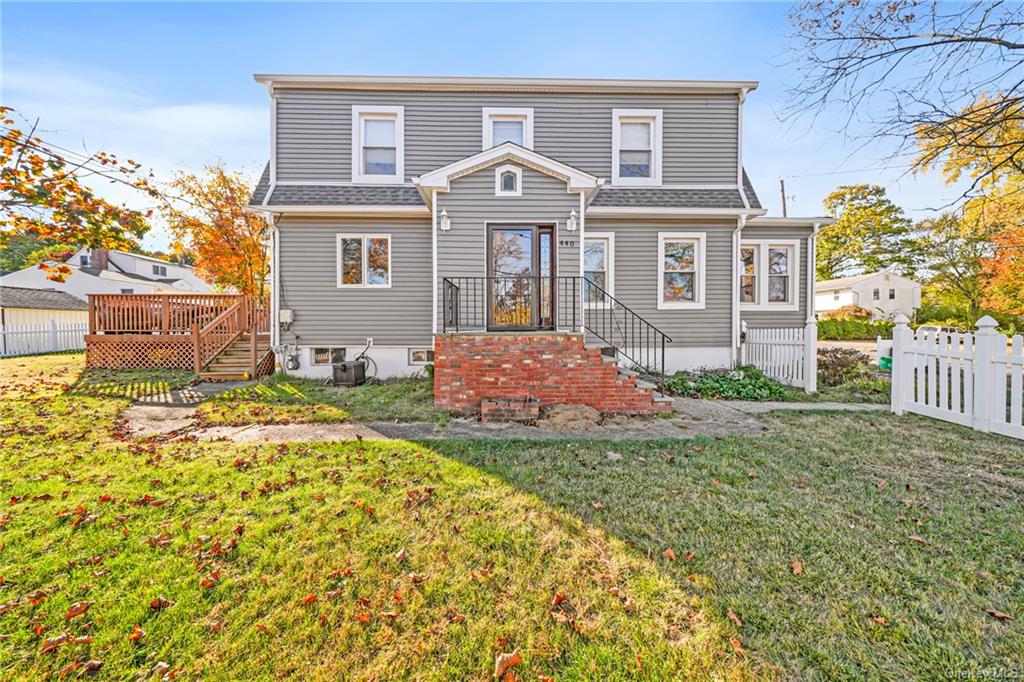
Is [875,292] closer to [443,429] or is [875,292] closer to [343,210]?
[343,210]

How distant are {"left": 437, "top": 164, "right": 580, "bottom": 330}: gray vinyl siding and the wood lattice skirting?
26.5 ft

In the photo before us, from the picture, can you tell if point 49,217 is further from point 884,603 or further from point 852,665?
point 884,603

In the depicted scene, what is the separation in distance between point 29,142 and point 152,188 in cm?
80

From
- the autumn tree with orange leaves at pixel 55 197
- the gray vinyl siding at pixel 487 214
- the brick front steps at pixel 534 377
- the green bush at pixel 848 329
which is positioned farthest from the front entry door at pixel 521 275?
the green bush at pixel 848 329

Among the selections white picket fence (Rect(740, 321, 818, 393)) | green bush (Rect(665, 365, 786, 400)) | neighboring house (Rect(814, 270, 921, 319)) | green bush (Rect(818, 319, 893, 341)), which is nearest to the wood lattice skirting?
green bush (Rect(665, 365, 786, 400))

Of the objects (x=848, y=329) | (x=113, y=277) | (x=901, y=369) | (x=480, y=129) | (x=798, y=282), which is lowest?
(x=901, y=369)

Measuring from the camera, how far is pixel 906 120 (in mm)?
6129

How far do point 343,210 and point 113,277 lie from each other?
1275 inches

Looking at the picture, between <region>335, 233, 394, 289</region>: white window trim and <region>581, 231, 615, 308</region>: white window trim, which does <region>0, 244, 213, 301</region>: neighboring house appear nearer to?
<region>335, 233, 394, 289</region>: white window trim

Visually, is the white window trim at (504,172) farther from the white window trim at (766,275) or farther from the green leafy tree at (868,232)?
the green leafy tree at (868,232)

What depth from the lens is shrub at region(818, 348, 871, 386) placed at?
9.36 m

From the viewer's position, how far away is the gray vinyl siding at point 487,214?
25.6ft

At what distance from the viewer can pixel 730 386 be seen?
8.49 metres

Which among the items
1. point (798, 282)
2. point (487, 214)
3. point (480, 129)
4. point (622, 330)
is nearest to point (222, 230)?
point (480, 129)
